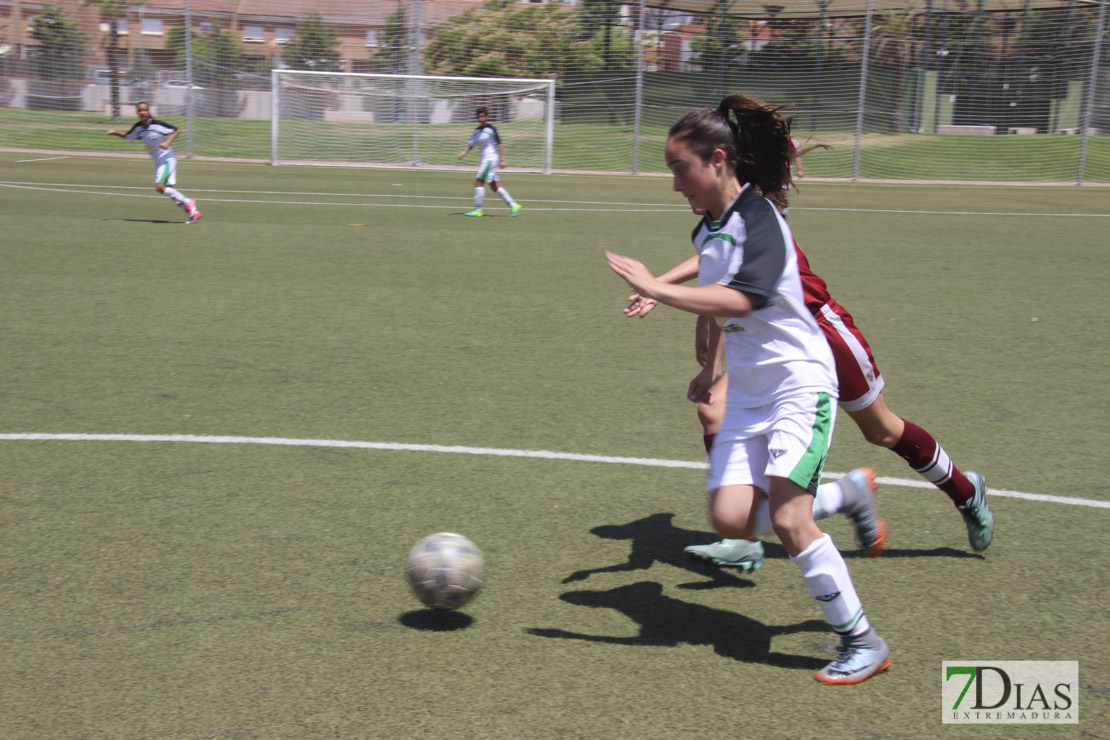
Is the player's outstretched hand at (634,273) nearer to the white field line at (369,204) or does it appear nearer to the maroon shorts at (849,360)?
the maroon shorts at (849,360)

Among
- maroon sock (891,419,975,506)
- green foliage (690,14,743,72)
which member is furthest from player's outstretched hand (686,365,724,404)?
green foliage (690,14,743,72)

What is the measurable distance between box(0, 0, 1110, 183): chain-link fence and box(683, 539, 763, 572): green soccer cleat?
25.4m

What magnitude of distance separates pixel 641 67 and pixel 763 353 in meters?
27.1

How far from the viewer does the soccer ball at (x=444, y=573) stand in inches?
150

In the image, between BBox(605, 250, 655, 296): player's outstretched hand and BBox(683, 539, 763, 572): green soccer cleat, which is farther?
BBox(683, 539, 763, 572): green soccer cleat

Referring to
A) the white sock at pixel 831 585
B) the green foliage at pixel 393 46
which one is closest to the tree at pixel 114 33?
the green foliage at pixel 393 46

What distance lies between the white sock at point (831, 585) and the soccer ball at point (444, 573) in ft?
3.99

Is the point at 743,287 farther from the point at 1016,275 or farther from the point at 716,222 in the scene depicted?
the point at 1016,275

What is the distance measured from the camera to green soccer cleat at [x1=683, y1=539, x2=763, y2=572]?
14.5 feet

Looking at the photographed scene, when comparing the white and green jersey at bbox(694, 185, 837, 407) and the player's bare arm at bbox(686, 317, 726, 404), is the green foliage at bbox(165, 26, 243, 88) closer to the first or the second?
the player's bare arm at bbox(686, 317, 726, 404)

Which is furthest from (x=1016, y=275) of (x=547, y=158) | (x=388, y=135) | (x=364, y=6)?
(x=364, y=6)

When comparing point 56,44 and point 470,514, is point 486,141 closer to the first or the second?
Result: point 470,514

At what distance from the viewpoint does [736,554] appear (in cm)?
442
